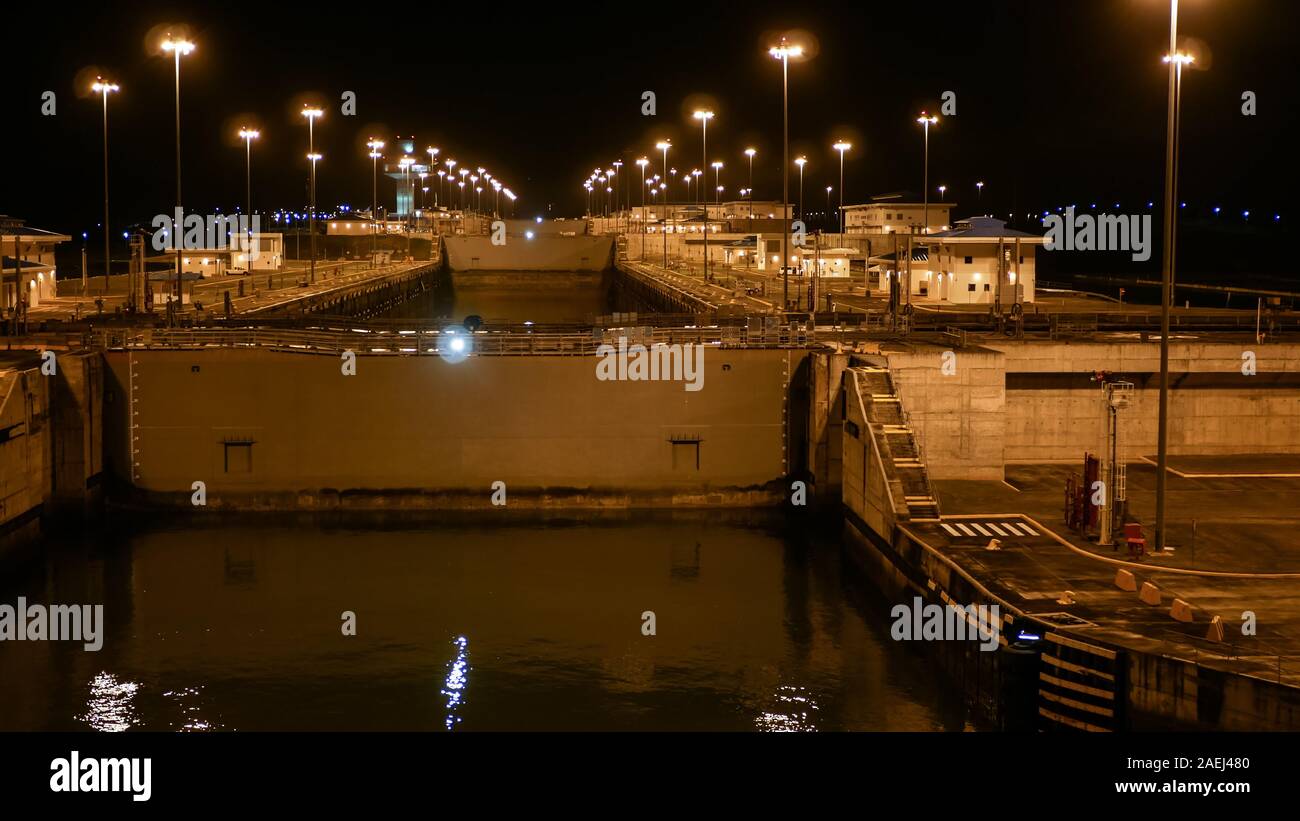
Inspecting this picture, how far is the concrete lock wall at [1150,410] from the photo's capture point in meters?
40.4

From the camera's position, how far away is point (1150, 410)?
40.8m

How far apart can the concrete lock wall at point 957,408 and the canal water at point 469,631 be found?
3736 mm

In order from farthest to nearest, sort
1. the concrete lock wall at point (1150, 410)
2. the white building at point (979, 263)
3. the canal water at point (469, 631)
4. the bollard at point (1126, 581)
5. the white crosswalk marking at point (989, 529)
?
1. the white building at point (979, 263)
2. the concrete lock wall at point (1150, 410)
3. the white crosswalk marking at point (989, 529)
4. the canal water at point (469, 631)
5. the bollard at point (1126, 581)

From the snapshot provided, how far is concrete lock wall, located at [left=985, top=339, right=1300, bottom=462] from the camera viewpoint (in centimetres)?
4038

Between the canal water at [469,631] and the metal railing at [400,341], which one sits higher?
the metal railing at [400,341]

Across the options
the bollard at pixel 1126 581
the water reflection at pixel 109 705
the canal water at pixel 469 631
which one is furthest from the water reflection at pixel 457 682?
the bollard at pixel 1126 581

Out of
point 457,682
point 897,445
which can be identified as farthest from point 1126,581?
point 457,682

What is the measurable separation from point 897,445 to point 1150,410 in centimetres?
1081

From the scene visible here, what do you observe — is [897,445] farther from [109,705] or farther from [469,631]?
[109,705]

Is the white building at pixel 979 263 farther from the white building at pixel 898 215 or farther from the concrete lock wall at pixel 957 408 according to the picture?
the white building at pixel 898 215

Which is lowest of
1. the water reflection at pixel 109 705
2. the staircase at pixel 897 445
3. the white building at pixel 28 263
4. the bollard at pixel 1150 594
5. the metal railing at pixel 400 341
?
the water reflection at pixel 109 705

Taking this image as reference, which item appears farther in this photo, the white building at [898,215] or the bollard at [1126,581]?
Result: the white building at [898,215]

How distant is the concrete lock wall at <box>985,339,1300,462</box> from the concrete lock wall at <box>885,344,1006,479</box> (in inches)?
140

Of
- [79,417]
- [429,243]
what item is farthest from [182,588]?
[429,243]
